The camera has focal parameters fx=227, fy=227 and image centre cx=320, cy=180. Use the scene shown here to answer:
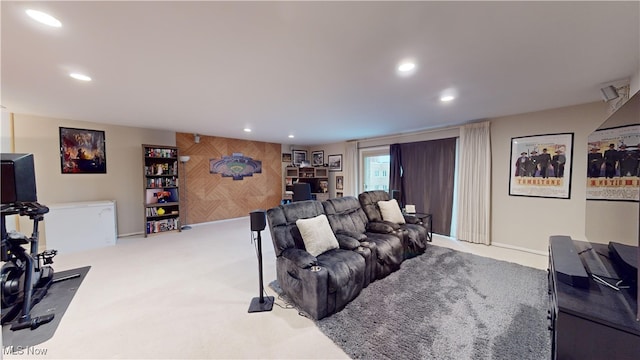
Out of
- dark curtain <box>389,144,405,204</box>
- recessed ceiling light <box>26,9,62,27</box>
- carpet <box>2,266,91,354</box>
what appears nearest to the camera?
recessed ceiling light <box>26,9,62,27</box>

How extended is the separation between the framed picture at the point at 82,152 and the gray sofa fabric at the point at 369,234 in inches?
186

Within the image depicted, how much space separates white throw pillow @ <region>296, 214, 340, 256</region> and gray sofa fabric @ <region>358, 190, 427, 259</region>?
1.13m

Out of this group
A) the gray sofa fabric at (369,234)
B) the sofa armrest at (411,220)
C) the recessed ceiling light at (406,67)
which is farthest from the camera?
the sofa armrest at (411,220)

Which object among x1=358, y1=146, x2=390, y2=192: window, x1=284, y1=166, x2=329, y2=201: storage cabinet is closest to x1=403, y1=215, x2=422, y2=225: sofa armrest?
x1=358, y1=146, x2=390, y2=192: window

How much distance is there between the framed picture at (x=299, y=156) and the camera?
7.82 meters

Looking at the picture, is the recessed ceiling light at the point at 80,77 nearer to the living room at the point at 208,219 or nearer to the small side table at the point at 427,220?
the living room at the point at 208,219

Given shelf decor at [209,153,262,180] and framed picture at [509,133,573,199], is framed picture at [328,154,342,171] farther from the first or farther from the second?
framed picture at [509,133,573,199]

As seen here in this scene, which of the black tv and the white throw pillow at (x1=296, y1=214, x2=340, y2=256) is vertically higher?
the black tv

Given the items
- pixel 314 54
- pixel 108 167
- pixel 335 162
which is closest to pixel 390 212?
pixel 314 54

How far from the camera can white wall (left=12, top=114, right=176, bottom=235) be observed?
3.97 meters

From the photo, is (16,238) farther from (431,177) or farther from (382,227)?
(431,177)

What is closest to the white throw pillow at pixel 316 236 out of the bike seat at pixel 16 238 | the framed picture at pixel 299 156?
the bike seat at pixel 16 238

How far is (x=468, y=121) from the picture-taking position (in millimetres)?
4344

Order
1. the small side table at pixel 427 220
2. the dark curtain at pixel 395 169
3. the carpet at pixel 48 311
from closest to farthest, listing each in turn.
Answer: the carpet at pixel 48 311
the small side table at pixel 427 220
the dark curtain at pixel 395 169
